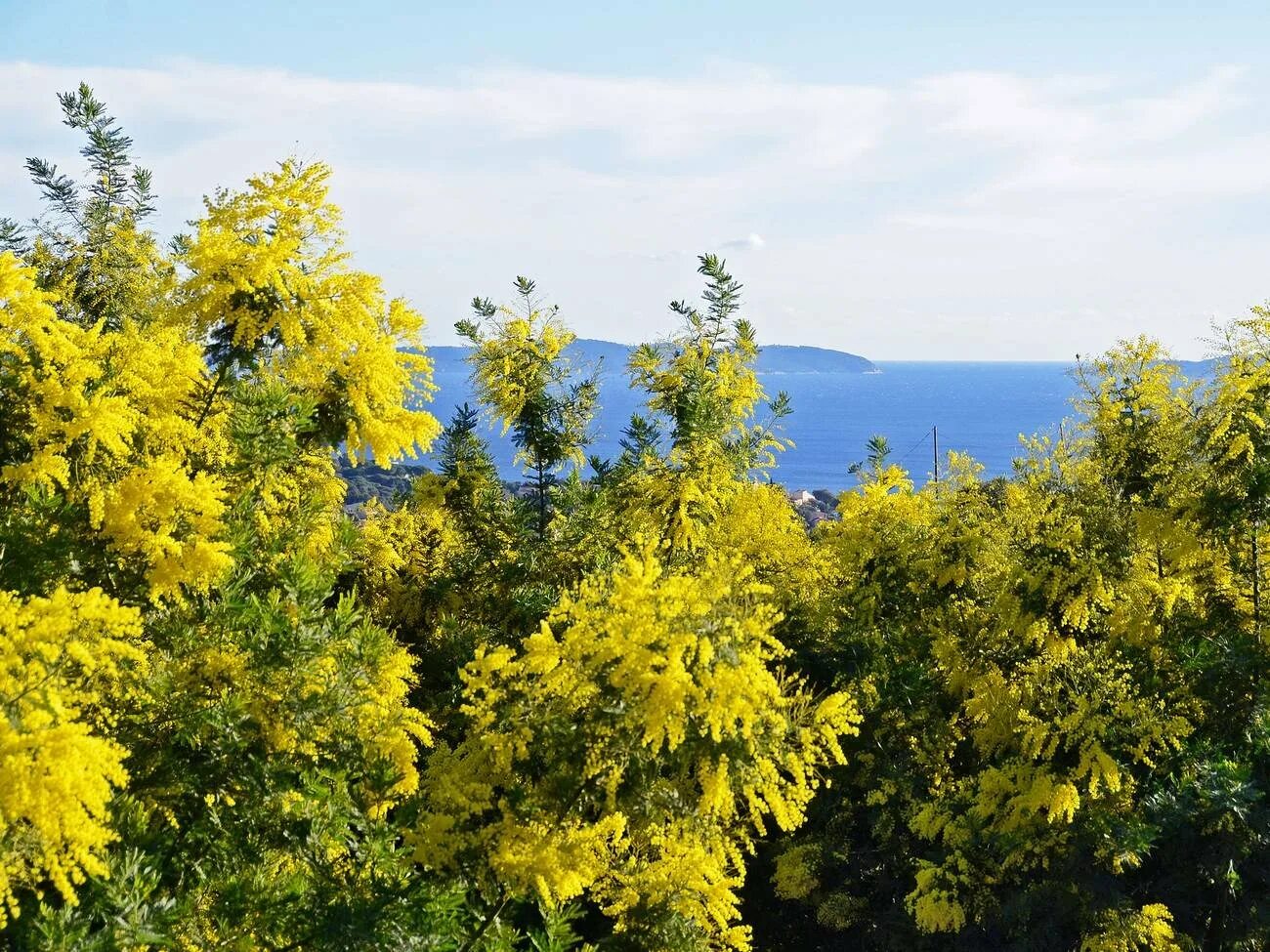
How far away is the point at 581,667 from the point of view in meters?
7.27

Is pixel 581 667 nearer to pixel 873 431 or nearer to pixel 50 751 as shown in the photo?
pixel 50 751

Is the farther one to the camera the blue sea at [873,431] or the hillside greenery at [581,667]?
the blue sea at [873,431]

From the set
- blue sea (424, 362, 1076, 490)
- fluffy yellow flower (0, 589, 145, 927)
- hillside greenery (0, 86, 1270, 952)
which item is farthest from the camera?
blue sea (424, 362, 1076, 490)

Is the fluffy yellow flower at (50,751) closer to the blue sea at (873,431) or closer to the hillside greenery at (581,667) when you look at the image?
the hillside greenery at (581,667)

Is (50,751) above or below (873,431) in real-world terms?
above

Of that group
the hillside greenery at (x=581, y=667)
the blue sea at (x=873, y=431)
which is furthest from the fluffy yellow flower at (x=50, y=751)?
the blue sea at (x=873, y=431)

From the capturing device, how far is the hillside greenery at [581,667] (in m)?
7.04

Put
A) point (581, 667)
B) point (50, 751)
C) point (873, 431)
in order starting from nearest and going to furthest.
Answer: point (50, 751) → point (581, 667) → point (873, 431)

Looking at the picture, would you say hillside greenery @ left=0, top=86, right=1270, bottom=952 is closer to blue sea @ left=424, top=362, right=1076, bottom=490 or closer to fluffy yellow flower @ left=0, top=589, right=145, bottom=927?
fluffy yellow flower @ left=0, top=589, right=145, bottom=927

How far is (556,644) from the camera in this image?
7434 mm

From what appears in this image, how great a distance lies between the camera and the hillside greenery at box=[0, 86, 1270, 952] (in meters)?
7.04

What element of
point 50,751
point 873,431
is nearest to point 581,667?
point 50,751

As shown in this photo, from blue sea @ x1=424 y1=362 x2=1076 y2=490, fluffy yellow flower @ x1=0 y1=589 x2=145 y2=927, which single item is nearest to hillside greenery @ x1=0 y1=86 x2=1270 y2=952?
fluffy yellow flower @ x1=0 y1=589 x2=145 y2=927

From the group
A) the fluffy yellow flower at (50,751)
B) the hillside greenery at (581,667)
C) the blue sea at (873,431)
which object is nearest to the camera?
the fluffy yellow flower at (50,751)
